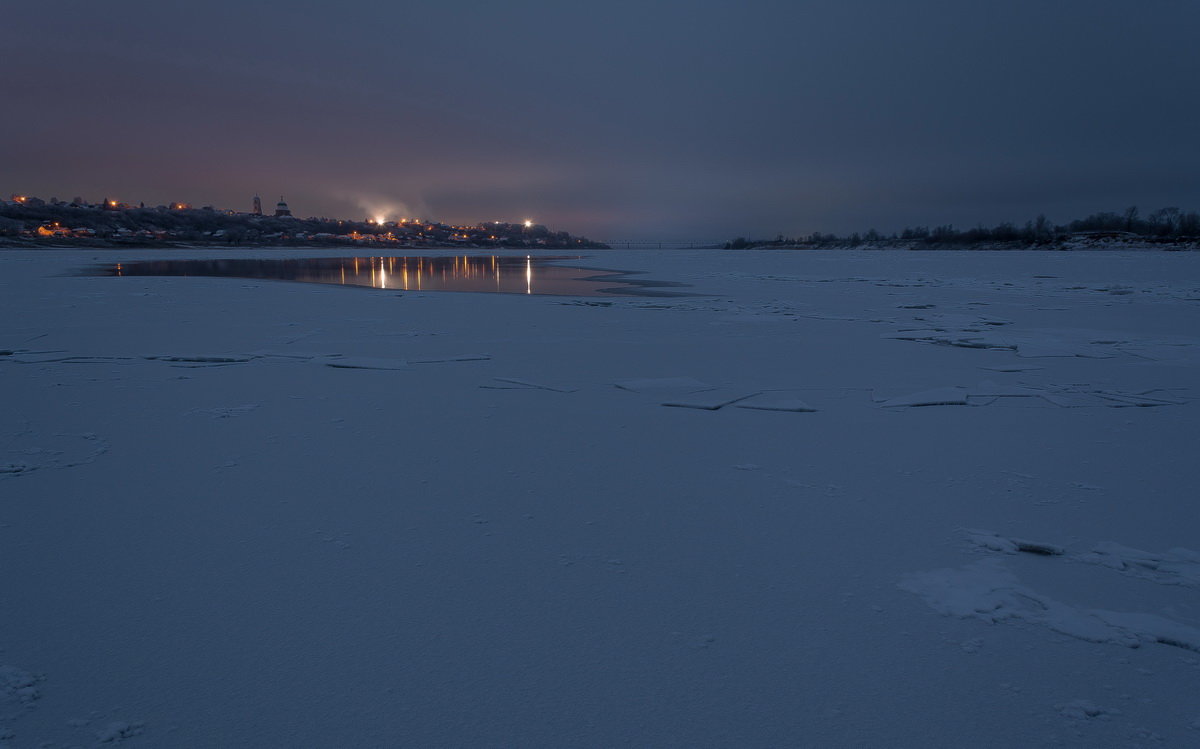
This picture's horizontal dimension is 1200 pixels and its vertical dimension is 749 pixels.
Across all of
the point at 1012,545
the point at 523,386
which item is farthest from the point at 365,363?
the point at 1012,545

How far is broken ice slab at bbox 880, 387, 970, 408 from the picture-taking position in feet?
13.0

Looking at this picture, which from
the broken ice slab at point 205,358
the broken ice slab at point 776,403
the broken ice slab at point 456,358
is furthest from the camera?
the broken ice slab at point 456,358

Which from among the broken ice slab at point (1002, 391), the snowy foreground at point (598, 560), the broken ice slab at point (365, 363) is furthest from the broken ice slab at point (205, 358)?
the broken ice slab at point (1002, 391)

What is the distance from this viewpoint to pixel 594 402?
4.04 metres

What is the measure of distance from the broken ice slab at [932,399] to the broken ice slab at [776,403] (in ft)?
1.69

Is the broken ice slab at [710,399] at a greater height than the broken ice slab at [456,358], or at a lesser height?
lesser

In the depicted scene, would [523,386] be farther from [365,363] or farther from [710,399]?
[365,363]

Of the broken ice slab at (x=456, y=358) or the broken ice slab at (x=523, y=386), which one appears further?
the broken ice slab at (x=456, y=358)

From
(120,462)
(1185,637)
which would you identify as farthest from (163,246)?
(1185,637)

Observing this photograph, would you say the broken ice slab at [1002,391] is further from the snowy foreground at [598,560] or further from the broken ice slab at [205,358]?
the broken ice slab at [205,358]

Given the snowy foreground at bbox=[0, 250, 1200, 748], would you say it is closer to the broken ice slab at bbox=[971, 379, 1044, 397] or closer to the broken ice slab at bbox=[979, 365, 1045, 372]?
the broken ice slab at bbox=[971, 379, 1044, 397]

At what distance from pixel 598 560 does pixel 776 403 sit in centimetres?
235

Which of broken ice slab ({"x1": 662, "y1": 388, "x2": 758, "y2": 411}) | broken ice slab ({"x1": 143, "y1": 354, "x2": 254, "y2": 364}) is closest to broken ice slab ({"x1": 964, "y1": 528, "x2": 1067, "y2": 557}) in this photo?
broken ice slab ({"x1": 662, "y1": 388, "x2": 758, "y2": 411})

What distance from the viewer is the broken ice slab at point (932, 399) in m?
3.95
